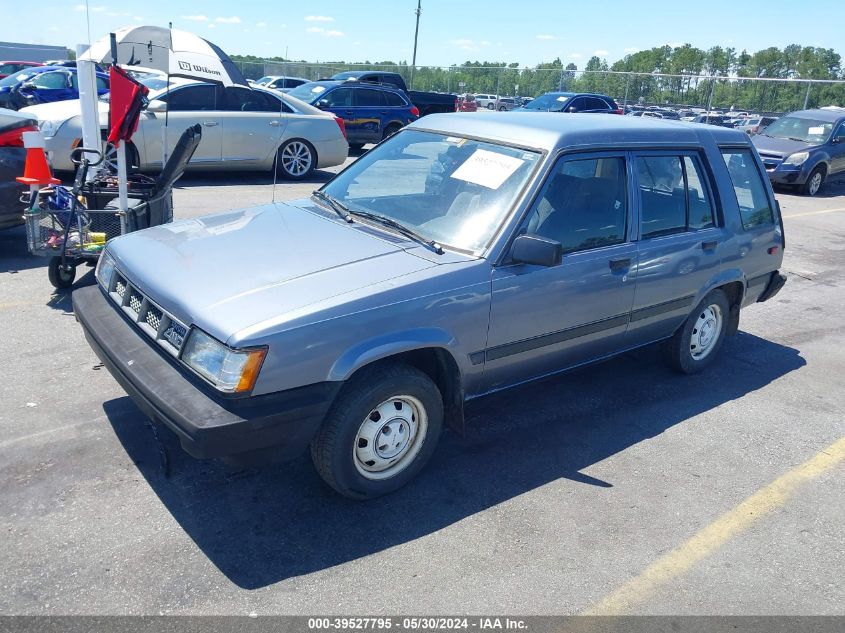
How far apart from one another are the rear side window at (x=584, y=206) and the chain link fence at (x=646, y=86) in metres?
21.1

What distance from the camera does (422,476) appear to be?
149 inches

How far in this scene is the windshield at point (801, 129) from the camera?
15.5 m

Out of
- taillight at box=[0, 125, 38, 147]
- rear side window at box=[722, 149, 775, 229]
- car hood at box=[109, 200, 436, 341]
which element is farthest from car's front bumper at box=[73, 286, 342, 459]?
taillight at box=[0, 125, 38, 147]

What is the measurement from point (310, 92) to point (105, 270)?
45.0 ft

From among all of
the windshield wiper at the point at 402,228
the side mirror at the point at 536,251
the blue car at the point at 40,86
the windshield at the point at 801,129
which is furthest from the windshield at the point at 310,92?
the side mirror at the point at 536,251

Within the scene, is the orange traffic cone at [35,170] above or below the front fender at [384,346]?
above

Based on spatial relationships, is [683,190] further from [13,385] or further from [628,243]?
[13,385]

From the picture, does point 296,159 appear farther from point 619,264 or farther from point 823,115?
point 823,115

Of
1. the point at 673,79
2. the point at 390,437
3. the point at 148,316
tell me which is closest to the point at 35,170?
the point at 148,316

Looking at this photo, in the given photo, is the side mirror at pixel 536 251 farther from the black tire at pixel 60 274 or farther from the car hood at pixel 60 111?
the car hood at pixel 60 111

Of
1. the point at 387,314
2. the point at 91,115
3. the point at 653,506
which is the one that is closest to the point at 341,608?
the point at 387,314

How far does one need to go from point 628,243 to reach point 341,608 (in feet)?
8.89

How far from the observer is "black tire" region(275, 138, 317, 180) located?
39.6 ft

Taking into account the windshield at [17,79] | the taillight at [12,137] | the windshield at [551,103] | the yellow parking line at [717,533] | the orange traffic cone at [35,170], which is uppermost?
the windshield at [551,103]
